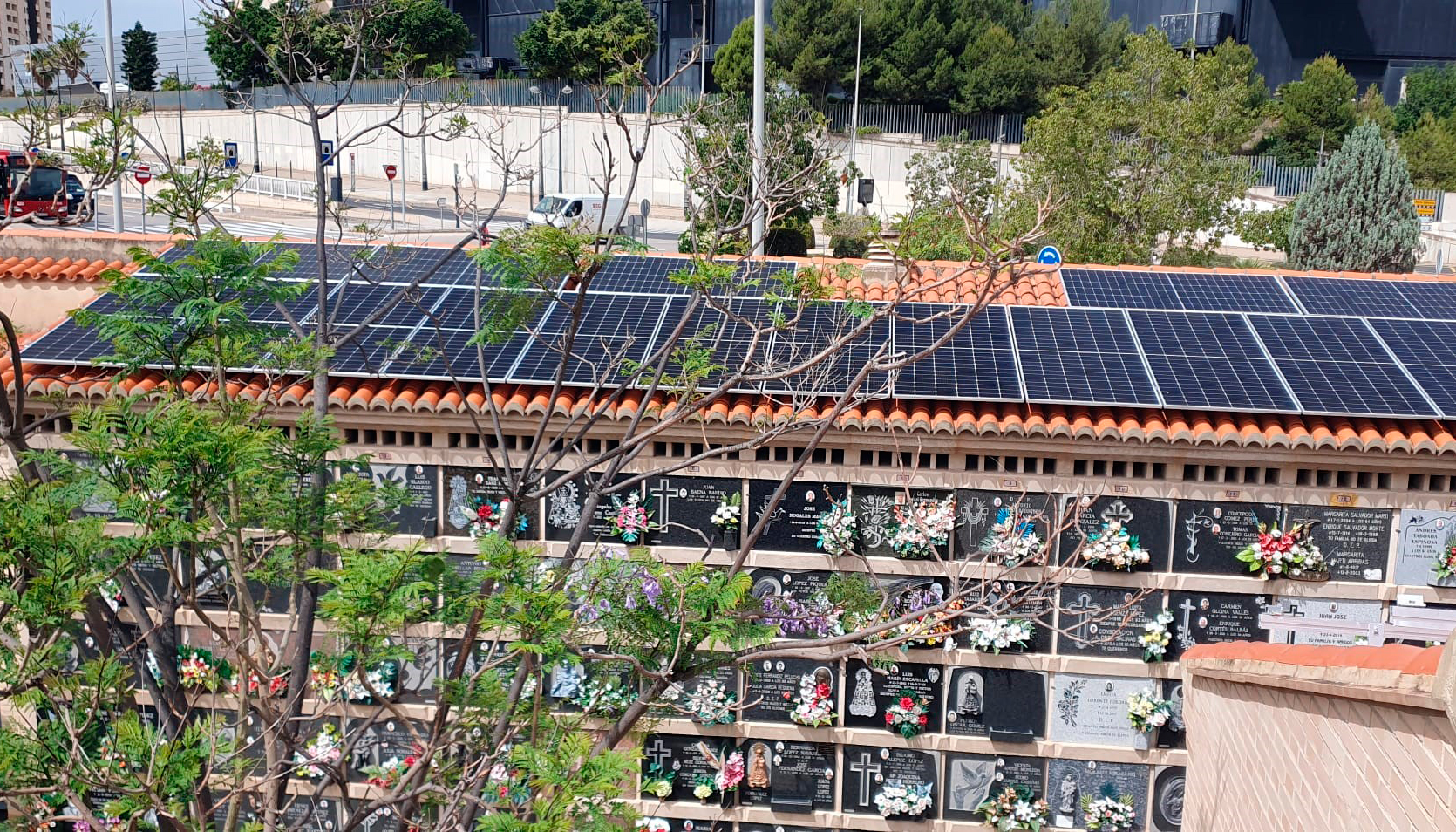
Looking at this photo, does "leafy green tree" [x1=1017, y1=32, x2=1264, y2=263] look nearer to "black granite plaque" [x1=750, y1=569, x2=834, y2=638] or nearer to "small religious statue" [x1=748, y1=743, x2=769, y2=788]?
"black granite plaque" [x1=750, y1=569, x2=834, y2=638]

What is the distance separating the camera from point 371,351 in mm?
11758

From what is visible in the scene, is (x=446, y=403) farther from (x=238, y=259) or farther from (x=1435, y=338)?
(x=1435, y=338)

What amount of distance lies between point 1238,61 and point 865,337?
48256 mm

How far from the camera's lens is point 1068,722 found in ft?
36.7

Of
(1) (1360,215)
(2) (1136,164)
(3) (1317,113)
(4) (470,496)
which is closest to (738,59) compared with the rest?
(3) (1317,113)

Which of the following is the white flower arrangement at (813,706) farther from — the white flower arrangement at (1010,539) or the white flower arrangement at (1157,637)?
the white flower arrangement at (1157,637)

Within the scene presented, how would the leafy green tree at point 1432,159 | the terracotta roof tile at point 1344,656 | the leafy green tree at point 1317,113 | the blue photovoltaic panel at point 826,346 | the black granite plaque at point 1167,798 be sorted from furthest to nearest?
1. the leafy green tree at point 1317,113
2. the leafy green tree at point 1432,159
3. the black granite plaque at point 1167,798
4. the blue photovoltaic panel at point 826,346
5. the terracotta roof tile at point 1344,656

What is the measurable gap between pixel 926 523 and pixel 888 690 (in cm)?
152

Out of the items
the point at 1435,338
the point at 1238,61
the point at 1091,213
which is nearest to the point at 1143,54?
the point at 1091,213

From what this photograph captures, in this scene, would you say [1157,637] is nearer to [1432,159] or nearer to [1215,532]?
[1215,532]

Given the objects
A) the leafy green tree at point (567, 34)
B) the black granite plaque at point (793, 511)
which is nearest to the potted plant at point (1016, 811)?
the black granite plaque at point (793, 511)

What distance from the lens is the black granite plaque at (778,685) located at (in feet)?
37.2

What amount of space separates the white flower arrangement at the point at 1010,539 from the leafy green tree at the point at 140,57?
79067 mm

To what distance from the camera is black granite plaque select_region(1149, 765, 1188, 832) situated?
11109 millimetres
